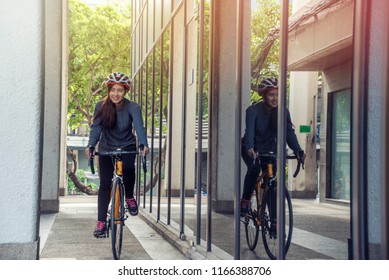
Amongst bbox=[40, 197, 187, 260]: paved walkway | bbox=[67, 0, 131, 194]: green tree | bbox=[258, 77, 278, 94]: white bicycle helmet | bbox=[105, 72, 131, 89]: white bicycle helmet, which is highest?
bbox=[67, 0, 131, 194]: green tree

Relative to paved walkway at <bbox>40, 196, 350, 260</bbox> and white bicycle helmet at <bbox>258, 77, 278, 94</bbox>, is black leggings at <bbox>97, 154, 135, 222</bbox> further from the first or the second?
white bicycle helmet at <bbox>258, 77, 278, 94</bbox>

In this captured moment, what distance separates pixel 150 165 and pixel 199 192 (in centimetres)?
419

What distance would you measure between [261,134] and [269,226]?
0.56m

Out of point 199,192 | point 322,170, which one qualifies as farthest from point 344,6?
point 199,192

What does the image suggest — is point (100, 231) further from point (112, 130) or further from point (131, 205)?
point (112, 130)

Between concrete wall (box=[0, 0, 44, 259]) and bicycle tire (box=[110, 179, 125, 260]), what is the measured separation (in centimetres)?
108

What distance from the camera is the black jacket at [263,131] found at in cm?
384

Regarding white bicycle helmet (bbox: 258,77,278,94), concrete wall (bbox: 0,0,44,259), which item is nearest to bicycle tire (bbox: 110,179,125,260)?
concrete wall (bbox: 0,0,44,259)

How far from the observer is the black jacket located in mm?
3842

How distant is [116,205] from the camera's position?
6.18m

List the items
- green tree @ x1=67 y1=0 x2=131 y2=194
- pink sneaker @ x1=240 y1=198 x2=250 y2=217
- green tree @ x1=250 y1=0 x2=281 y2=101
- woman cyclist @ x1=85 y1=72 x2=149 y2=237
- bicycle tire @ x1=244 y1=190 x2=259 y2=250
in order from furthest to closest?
green tree @ x1=67 y1=0 x2=131 y2=194, woman cyclist @ x1=85 y1=72 x2=149 y2=237, pink sneaker @ x1=240 y1=198 x2=250 y2=217, bicycle tire @ x1=244 y1=190 x2=259 y2=250, green tree @ x1=250 y1=0 x2=281 y2=101

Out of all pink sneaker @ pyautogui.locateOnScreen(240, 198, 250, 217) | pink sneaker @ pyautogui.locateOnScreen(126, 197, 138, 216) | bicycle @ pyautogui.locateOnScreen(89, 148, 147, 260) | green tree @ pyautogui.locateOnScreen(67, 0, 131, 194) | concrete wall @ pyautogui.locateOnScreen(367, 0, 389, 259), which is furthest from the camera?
green tree @ pyautogui.locateOnScreen(67, 0, 131, 194)

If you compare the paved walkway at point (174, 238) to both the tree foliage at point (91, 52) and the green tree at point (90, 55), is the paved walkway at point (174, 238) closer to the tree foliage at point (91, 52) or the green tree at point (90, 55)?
the green tree at point (90, 55)

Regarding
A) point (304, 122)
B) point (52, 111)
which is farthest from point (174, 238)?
point (52, 111)
